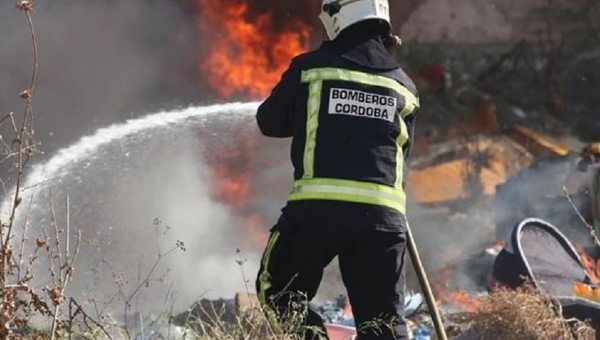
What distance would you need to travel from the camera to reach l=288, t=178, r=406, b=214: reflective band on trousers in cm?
438

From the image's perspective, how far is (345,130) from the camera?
446 cm

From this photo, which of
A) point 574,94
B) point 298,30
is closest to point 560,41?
point 574,94

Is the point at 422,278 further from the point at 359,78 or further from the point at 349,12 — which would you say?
the point at 349,12

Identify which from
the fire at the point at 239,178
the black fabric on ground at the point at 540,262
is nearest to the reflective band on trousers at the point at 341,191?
the black fabric on ground at the point at 540,262

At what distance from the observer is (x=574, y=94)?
1112 centimetres

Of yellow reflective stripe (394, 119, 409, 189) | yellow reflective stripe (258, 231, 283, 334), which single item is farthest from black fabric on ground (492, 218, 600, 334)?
yellow reflective stripe (258, 231, 283, 334)

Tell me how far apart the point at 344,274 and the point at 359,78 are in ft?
2.77

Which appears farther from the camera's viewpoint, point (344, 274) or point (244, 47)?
point (244, 47)

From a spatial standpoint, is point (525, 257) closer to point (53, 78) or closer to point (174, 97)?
point (174, 97)

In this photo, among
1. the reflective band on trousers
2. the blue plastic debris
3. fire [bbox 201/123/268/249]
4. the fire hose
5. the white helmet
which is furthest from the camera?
fire [bbox 201/123/268/249]

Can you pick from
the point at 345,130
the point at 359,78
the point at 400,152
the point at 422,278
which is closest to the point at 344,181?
the point at 345,130

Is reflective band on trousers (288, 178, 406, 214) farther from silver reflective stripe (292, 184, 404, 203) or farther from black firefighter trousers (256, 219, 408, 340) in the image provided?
black firefighter trousers (256, 219, 408, 340)

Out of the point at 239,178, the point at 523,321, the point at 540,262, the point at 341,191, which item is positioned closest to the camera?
the point at 341,191

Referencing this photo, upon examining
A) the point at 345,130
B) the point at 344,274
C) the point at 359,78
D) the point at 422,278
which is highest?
the point at 359,78
